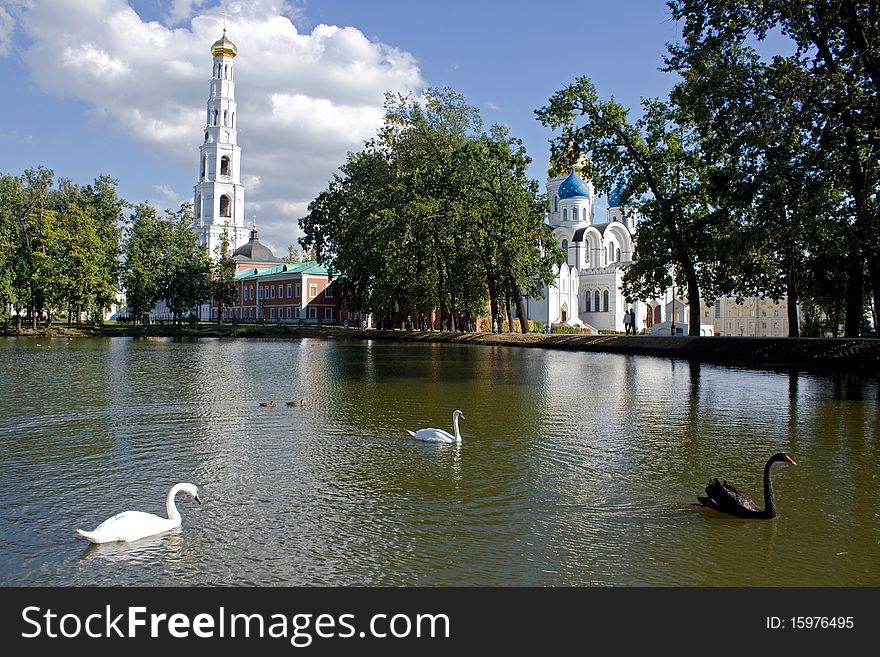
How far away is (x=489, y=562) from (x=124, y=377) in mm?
18819

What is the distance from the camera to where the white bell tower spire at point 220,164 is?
118 m

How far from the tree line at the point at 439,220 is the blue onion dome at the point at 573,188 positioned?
39865 mm

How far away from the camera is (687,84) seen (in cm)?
2594

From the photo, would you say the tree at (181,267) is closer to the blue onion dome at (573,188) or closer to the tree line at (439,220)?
the tree line at (439,220)

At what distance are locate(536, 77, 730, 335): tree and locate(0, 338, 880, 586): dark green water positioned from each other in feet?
53.1

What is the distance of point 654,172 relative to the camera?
34000mm

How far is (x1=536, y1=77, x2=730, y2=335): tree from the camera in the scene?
33250 mm

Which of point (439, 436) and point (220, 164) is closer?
point (439, 436)

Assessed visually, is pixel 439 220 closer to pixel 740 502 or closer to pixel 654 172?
pixel 654 172

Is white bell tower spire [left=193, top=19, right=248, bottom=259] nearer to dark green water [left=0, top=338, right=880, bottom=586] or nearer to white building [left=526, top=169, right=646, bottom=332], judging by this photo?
white building [left=526, top=169, right=646, bottom=332]

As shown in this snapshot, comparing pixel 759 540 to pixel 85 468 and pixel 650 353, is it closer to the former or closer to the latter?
pixel 85 468

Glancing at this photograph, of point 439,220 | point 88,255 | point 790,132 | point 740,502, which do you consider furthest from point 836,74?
point 88,255

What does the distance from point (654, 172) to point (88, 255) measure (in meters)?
51.0

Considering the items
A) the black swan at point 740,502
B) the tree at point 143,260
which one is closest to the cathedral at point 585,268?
the tree at point 143,260
